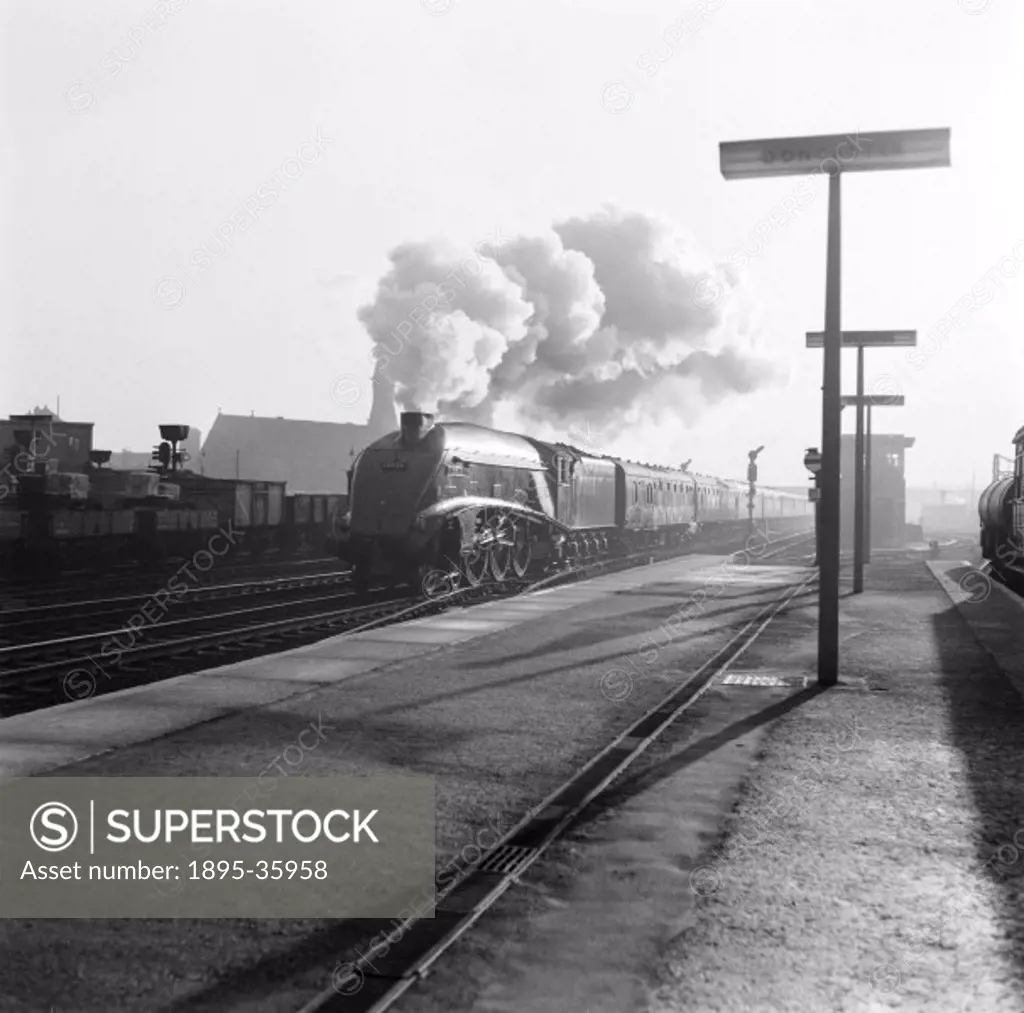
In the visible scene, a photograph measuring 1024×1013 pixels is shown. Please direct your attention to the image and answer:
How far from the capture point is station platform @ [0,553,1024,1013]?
4078 mm

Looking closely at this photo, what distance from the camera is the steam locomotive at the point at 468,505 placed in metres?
19.1

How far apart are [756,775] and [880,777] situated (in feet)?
2.70

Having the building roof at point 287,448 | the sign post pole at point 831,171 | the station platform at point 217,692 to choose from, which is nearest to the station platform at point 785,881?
the sign post pole at point 831,171

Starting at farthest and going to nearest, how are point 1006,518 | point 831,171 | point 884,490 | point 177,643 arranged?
point 884,490, point 1006,518, point 177,643, point 831,171

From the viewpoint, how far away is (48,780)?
6754 millimetres

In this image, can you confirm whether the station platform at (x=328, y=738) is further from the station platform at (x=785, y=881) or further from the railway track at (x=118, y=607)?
the railway track at (x=118, y=607)

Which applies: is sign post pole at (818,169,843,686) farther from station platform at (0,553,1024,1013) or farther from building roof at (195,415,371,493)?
building roof at (195,415,371,493)

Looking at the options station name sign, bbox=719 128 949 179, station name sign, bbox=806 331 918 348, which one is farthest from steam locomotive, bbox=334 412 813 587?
station name sign, bbox=719 128 949 179

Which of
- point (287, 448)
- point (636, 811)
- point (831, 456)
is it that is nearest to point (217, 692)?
point (636, 811)

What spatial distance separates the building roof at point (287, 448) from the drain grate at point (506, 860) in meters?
80.1

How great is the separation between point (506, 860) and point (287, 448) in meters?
83.6

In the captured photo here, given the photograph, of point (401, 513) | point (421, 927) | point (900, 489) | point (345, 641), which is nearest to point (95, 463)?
point (401, 513)

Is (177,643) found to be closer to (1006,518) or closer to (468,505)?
(468,505)

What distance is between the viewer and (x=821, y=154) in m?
10.6
